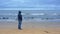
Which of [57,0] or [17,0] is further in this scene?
[17,0]

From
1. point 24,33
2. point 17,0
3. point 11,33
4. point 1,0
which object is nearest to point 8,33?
point 11,33

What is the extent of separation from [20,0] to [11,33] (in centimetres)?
7809

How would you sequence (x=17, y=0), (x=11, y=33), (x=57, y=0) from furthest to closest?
(x=17, y=0) → (x=57, y=0) → (x=11, y=33)

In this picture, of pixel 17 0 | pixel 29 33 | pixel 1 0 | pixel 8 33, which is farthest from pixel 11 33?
pixel 17 0

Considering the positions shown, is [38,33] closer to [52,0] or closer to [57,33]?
[57,33]

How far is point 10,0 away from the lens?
3433 inches

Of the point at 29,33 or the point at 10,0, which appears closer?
the point at 29,33

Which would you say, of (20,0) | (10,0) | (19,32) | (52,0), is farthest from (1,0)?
(19,32)

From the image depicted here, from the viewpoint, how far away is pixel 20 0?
91.0 meters

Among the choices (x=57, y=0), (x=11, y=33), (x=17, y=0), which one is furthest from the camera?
(x=17, y=0)

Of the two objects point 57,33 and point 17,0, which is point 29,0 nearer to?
point 17,0

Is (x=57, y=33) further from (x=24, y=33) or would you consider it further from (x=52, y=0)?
(x=52, y=0)

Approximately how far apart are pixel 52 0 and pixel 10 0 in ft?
64.5

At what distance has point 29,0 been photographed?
9200cm
